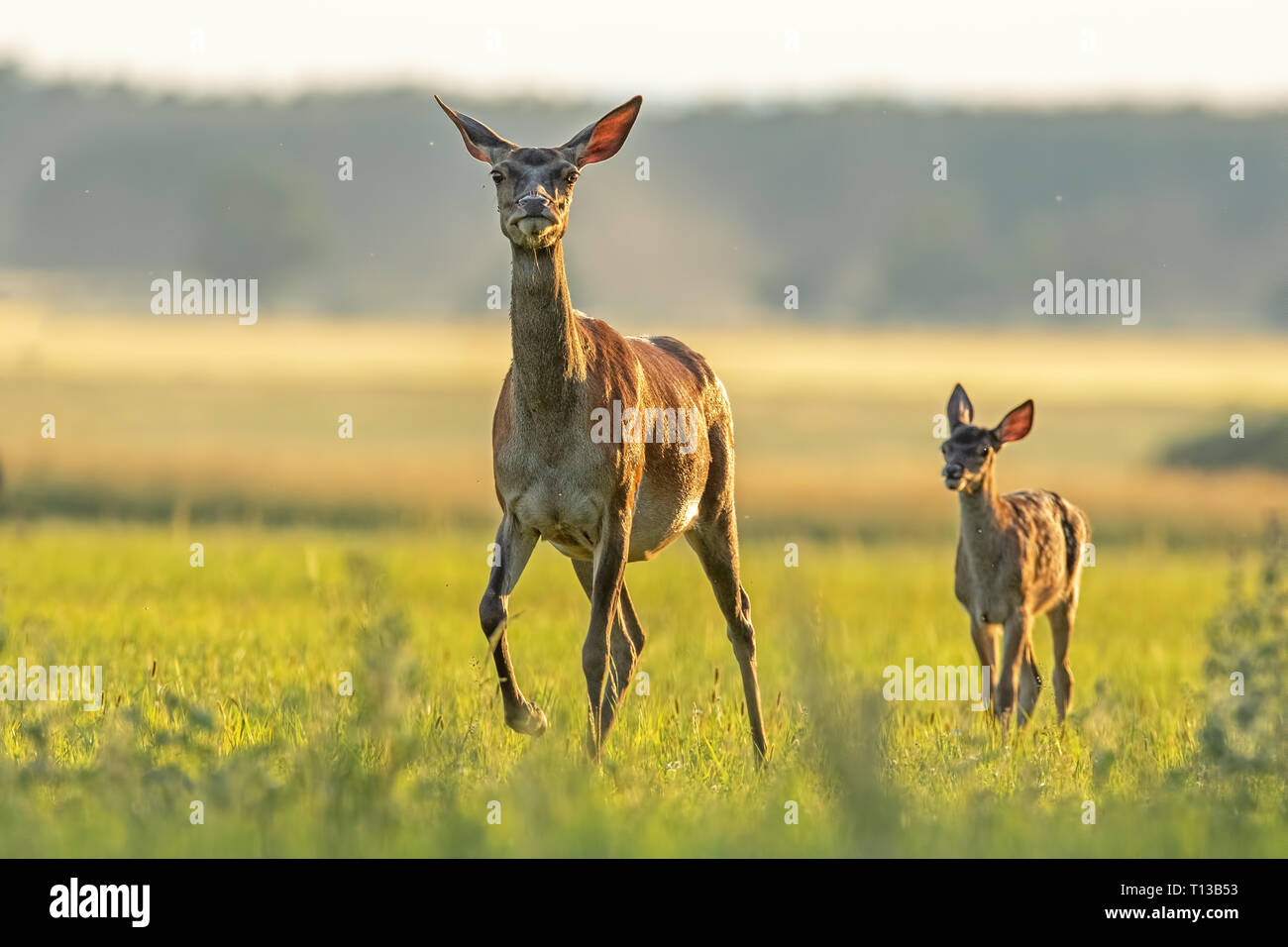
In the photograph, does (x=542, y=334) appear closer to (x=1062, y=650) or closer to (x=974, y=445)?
(x=974, y=445)

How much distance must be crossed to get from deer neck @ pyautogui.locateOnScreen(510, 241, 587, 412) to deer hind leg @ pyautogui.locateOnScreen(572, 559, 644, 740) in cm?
116

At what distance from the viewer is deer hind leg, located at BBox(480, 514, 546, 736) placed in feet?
32.4

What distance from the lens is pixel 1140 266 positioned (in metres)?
103

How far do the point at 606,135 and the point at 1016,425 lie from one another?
14.0 feet

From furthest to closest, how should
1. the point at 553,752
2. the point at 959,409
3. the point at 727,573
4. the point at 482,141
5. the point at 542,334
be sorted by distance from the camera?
the point at 959,409, the point at 727,573, the point at 482,141, the point at 542,334, the point at 553,752

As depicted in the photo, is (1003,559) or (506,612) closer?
(506,612)

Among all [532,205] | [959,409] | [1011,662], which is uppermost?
[532,205]

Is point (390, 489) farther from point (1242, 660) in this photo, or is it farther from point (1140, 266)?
point (1140, 266)

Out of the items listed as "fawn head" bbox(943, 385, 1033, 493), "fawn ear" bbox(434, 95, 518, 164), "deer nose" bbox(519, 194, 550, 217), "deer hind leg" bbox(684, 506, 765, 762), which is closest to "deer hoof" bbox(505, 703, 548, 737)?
"deer hind leg" bbox(684, 506, 765, 762)

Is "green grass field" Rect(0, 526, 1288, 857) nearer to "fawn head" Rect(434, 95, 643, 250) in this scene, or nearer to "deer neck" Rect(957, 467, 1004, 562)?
"deer neck" Rect(957, 467, 1004, 562)

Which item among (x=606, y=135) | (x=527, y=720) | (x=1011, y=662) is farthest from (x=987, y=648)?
(x=606, y=135)

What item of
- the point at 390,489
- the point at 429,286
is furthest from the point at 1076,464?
the point at 429,286

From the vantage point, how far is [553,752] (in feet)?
26.6

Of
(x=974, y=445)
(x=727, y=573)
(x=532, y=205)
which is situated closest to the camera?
(x=532, y=205)
